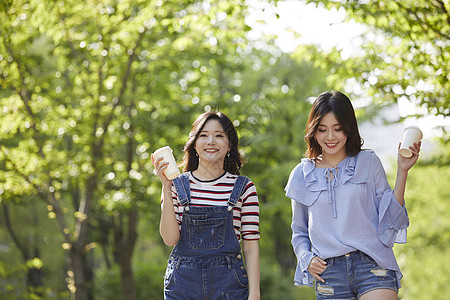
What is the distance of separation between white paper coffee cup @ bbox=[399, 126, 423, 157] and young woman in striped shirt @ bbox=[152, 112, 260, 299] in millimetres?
927

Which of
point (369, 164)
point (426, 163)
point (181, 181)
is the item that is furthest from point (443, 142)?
point (426, 163)

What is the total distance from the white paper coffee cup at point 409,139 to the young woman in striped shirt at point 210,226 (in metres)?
0.93

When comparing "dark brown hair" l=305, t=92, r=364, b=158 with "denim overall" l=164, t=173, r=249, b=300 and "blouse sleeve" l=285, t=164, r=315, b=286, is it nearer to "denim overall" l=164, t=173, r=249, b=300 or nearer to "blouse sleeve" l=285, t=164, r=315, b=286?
"blouse sleeve" l=285, t=164, r=315, b=286

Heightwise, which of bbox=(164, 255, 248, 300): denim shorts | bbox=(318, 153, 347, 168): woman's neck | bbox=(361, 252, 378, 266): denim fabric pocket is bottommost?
bbox=(164, 255, 248, 300): denim shorts

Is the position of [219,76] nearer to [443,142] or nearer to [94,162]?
[94,162]

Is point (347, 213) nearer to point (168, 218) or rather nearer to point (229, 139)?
point (229, 139)

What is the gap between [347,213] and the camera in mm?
3465

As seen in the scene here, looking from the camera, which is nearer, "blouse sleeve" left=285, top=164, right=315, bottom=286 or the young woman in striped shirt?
the young woman in striped shirt

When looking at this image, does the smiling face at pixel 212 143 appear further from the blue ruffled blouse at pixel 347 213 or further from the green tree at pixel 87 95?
the green tree at pixel 87 95

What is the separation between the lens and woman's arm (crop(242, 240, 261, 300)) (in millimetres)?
3510

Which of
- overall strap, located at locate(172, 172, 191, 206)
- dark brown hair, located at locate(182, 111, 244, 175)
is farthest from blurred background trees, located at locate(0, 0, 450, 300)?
overall strap, located at locate(172, 172, 191, 206)

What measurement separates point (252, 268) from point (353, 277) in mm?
584

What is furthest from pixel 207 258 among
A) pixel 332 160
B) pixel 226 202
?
pixel 332 160

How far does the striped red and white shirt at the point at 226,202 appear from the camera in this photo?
3625 millimetres
